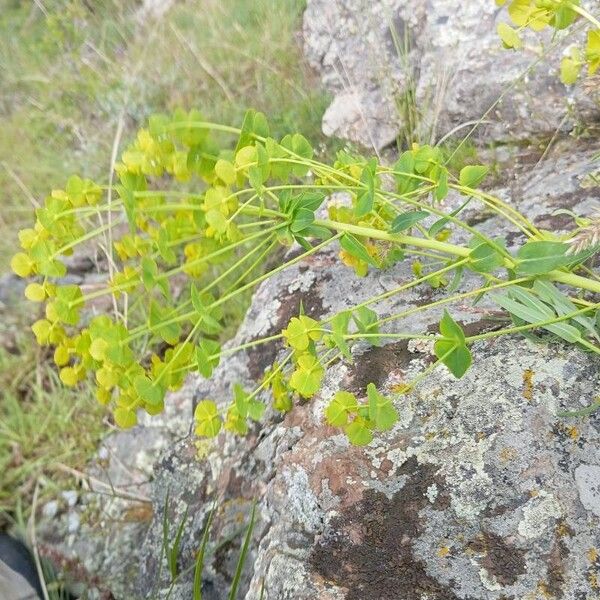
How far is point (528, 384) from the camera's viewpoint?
3.40 feet

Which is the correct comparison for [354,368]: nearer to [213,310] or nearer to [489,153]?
[213,310]

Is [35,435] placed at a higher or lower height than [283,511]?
lower

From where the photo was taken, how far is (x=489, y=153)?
2.02 m

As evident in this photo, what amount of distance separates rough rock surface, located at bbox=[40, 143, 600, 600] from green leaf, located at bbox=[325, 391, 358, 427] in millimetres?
190

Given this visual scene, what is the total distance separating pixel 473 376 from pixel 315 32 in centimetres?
241

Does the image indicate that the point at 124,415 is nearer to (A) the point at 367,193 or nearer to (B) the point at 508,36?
(A) the point at 367,193

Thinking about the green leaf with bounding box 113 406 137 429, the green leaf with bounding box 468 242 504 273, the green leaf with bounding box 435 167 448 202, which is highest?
the green leaf with bounding box 435 167 448 202

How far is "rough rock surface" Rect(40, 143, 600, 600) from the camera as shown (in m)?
0.92

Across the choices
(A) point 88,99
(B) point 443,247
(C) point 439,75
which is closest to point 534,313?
(B) point 443,247

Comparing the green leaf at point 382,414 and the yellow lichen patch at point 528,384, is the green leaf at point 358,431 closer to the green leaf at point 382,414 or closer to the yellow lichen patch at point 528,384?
the green leaf at point 382,414

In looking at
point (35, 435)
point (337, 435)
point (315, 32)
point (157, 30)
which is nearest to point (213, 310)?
point (337, 435)

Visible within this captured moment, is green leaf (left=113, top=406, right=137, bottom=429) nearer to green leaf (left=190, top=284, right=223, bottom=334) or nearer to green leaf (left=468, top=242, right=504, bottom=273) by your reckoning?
green leaf (left=190, top=284, right=223, bottom=334)

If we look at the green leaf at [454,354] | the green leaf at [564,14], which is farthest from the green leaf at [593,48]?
the green leaf at [454,354]

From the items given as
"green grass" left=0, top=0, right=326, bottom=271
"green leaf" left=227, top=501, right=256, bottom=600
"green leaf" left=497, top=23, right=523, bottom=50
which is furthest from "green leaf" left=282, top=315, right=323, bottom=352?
"green grass" left=0, top=0, right=326, bottom=271
